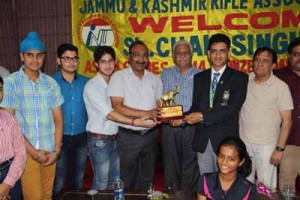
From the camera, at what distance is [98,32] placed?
4.98 meters

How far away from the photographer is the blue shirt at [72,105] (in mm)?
3379

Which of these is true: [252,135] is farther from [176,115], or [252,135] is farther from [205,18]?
[205,18]

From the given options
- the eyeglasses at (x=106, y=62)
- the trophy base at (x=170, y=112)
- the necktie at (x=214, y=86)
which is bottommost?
the trophy base at (x=170, y=112)

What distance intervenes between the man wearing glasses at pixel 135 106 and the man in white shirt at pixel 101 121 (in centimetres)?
9

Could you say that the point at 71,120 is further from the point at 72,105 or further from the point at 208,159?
the point at 208,159

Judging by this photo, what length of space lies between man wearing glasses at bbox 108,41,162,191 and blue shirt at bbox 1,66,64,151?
0.65m

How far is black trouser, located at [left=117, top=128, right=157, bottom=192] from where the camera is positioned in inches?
138

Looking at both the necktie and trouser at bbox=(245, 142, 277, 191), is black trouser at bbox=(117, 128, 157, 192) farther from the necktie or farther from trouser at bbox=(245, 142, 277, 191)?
trouser at bbox=(245, 142, 277, 191)

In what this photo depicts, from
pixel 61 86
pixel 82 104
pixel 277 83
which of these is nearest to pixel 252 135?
pixel 277 83

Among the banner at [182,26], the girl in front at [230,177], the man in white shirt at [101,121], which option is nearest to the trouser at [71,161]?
the man in white shirt at [101,121]

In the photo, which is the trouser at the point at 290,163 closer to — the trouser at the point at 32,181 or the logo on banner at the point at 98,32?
the trouser at the point at 32,181

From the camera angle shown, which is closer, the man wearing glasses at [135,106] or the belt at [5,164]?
the belt at [5,164]

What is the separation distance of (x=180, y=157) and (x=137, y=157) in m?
0.48

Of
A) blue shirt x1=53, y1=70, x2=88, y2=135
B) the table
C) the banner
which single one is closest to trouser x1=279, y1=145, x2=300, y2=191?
the table
